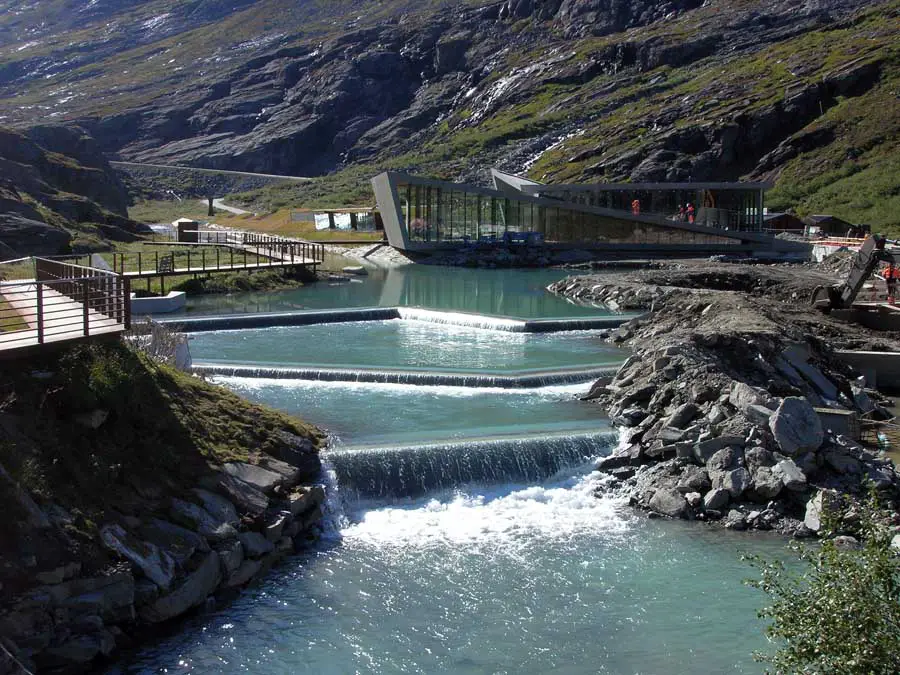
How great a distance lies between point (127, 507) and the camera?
14070mm

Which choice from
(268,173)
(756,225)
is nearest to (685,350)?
(756,225)

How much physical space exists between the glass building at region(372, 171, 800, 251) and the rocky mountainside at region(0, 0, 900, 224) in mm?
12798

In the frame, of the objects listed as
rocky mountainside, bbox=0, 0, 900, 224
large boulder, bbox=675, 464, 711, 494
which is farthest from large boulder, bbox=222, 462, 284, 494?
rocky mountainside, bbox=0, 0, 900, 224

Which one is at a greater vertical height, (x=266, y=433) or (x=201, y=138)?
(x=201, y=138)

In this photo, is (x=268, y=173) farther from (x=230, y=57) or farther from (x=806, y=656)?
(x=806, y=656)

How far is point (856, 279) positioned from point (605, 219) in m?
29.9

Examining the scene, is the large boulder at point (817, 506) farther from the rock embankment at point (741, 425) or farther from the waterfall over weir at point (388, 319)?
the waterfall over weir at point (388, 319)

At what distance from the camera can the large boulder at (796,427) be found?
58.5 ft

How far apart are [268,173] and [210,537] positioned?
13290 cm

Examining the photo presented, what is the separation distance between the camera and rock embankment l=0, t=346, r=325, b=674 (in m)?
Result: 12.1

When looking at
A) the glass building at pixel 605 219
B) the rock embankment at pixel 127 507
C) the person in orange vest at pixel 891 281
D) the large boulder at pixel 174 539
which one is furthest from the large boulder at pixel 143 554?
the glass building at pixel 605 219

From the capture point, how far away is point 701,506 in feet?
56.3

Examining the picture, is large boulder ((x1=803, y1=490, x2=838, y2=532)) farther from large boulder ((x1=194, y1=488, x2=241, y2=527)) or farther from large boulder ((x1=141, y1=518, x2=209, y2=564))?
large boulder ((x1=141, y1=518, x2=209, y2=564))

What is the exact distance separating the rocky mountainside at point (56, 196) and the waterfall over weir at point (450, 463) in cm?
3090
